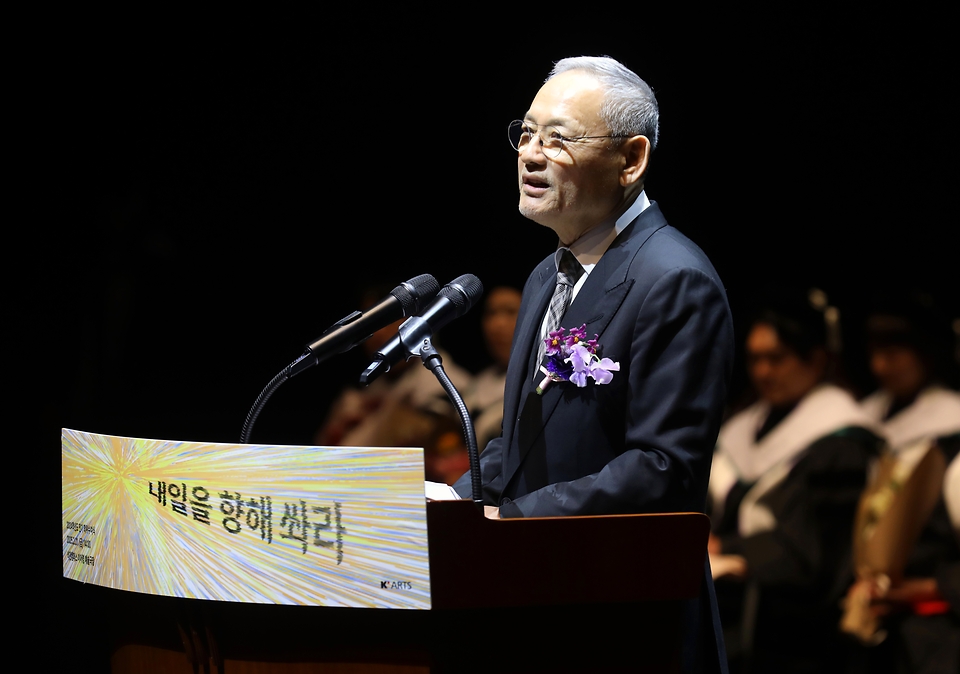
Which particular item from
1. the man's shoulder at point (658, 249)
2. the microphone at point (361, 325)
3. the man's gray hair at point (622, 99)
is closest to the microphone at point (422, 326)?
the microphone at point (361, 325)

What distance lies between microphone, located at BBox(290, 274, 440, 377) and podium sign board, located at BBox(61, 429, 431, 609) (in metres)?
0.24

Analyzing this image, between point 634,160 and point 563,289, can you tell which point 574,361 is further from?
point 634,160

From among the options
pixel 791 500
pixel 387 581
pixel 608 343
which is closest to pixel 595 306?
pixel 608 343

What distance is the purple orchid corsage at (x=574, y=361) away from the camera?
4.59 feet

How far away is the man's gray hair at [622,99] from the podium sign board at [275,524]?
0.75m

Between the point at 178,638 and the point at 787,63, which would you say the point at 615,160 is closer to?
the point at 178,638

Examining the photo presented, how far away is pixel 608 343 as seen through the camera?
143 centimetres

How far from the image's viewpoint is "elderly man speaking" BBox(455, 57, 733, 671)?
131 centimetres

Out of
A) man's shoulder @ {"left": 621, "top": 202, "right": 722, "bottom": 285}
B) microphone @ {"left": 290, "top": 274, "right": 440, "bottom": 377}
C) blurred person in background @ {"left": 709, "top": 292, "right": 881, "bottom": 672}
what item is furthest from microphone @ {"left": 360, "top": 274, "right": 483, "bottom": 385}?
blurred person in background @ {"left": 709, "top": 292, "right": 881, "bottom": 672}

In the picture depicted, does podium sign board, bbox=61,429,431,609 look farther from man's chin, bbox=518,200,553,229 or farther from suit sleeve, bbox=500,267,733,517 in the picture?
man's chin, bbox=518,200,553,229

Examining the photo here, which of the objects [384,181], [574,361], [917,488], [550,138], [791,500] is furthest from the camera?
[384,181]

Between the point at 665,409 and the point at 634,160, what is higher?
the point at 634,160

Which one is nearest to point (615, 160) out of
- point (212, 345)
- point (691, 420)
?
point (691, 420)

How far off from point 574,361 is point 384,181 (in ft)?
8.62
